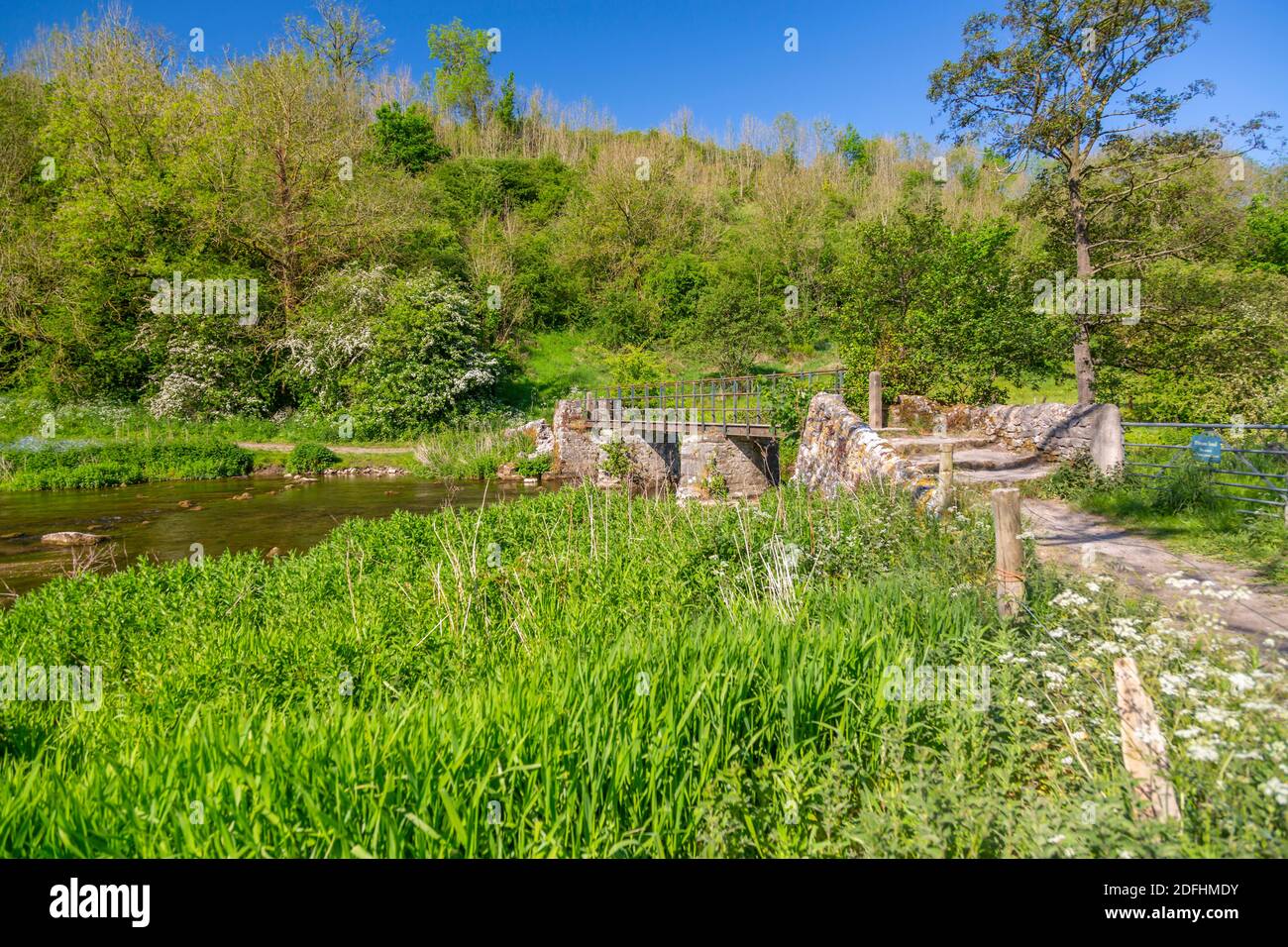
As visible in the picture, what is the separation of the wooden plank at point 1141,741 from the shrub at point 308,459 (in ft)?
73.2

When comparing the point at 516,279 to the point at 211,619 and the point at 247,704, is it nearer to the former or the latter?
the point at 211,619

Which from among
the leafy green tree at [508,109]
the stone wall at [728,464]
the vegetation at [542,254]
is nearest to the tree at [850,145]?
the vegetation at [542,254]

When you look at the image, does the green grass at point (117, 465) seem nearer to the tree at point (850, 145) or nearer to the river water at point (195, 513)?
the river water at point (195, 513)

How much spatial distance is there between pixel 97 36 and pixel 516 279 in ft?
58.8

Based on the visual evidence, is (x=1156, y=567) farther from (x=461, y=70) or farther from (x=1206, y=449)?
(x=461, y=70)

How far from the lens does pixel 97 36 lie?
26.9 meters

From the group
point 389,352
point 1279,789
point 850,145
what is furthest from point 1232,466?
point 850,145

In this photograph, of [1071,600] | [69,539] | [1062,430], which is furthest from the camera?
[69,539]

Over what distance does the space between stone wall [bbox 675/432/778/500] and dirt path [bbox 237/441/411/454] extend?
11057mm

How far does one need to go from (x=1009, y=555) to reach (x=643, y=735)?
2.72 m

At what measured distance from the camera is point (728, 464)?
17.8m

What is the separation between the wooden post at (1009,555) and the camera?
4.45 meters

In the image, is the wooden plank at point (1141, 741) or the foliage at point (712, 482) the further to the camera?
the foliage at point (712, 482)
